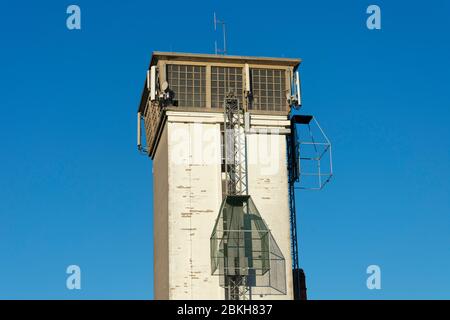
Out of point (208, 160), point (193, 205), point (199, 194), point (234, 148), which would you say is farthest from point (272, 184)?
point (193, 205)

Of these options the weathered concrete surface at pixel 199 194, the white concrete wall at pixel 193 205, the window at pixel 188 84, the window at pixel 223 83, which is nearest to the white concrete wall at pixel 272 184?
the weathered concrete surface at pixel 199 194

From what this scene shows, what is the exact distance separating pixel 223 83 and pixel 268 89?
496 cm

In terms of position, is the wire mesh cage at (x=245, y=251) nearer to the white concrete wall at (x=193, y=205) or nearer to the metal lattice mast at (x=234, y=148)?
the white concrete wall at (x=193, y=205)

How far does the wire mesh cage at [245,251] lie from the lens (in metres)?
94.3

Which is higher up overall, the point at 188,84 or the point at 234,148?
the point at 188,84

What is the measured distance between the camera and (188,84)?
334 feet

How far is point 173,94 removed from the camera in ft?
332

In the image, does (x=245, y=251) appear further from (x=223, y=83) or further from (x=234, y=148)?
(x=223, y=83)

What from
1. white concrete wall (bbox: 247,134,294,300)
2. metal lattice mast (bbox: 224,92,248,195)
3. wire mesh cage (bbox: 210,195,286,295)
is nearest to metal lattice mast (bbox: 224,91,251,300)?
metal lattice mast (bbox: 224,92,248,195)

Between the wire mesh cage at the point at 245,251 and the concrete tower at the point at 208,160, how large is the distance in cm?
17
